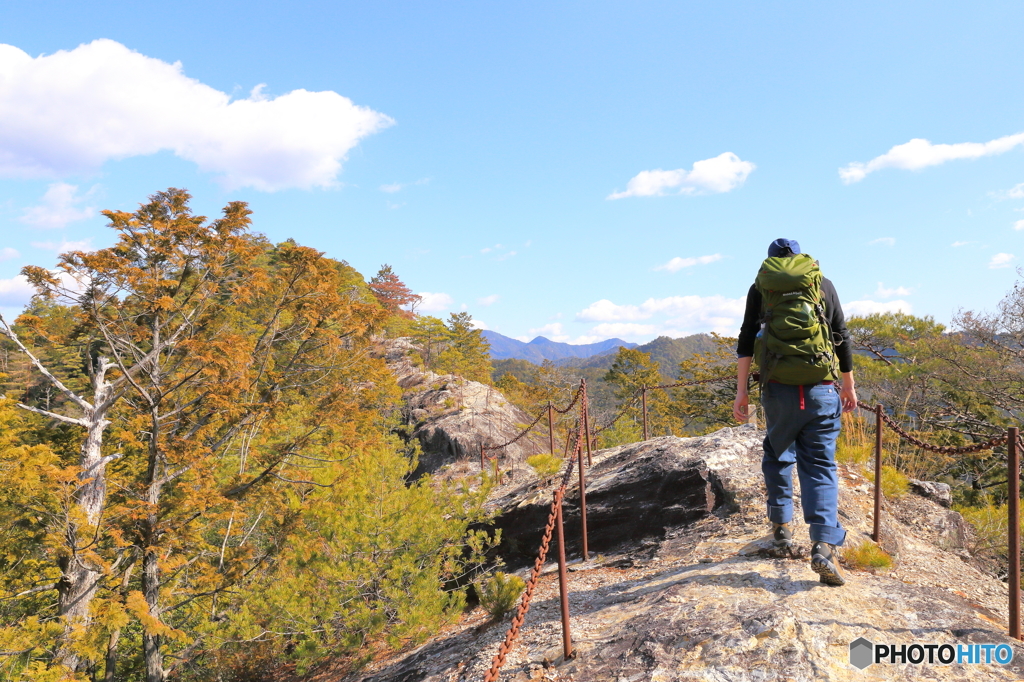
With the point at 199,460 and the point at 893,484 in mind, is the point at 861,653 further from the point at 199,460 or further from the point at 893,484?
the point at 199,460

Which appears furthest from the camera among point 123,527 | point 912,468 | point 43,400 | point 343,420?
point 43,400

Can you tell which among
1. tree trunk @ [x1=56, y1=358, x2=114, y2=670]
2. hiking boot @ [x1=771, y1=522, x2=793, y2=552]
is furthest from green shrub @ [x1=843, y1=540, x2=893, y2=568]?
tree trunk @ [x1=56, y1=358, x2=114, y2=670]

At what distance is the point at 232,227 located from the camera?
10.2 m

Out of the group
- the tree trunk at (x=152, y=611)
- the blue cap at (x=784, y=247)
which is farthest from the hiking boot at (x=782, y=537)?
the tree trunk at (x=152, y=611)

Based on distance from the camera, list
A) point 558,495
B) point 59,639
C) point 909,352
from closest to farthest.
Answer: point 558,495 → point 59,639 → point 909,352

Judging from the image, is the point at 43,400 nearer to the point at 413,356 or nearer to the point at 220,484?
the point at 413,356

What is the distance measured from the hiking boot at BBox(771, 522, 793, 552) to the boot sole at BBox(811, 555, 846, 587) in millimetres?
363

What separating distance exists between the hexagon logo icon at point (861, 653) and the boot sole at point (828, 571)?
47 centimetres

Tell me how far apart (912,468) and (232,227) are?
39.1 feet

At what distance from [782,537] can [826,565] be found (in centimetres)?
46

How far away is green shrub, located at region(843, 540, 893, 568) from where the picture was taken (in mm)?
3479

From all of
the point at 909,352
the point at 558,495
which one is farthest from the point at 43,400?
the point at 909,352

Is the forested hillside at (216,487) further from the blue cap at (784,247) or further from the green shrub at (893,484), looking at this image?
the blue cap at (784,247)

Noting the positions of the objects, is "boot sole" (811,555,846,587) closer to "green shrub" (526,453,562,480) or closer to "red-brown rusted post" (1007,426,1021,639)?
→ "red-brown rusted post" (1007,426,1021,639)
